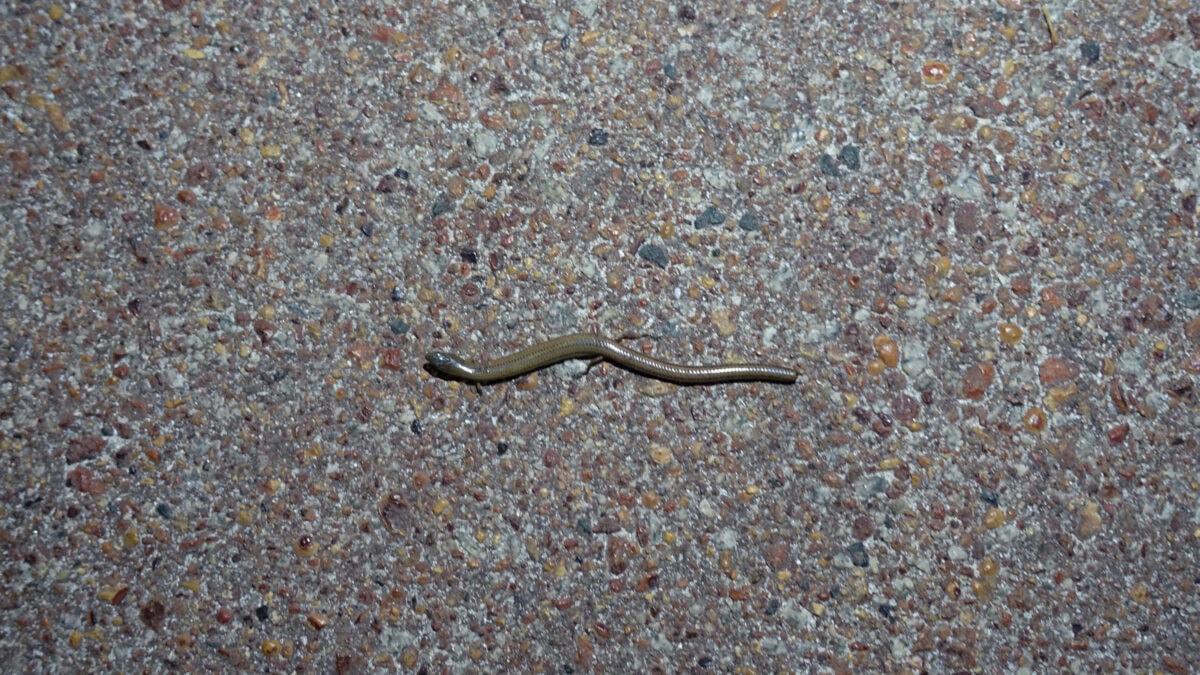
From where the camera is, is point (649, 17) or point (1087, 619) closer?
point (1087, 619)

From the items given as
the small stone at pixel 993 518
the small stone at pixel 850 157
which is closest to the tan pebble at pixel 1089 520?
the small stone at pixel 993 518

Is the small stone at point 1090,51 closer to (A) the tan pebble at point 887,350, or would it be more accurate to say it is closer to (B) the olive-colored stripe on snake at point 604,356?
(A) the tan pebble at point 887,350

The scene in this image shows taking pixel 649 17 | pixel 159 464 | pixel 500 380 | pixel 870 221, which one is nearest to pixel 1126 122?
pixel 870 221

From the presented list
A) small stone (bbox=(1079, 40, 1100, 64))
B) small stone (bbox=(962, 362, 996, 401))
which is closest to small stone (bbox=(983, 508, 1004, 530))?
small stone (bbox=(962, 362, 996, 401))

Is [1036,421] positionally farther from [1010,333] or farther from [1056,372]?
[1010,333]

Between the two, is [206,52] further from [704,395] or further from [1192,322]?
[1192,322]
